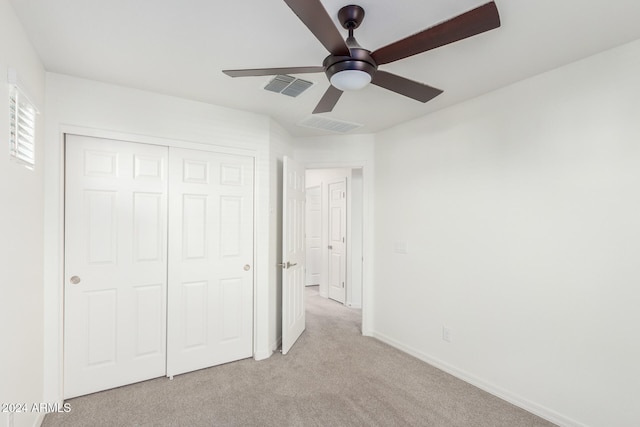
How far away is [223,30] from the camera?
177 cm

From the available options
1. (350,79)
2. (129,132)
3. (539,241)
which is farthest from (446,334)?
(129,132)

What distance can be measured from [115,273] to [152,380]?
3.23 ft

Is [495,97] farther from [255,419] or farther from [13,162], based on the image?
[13,162]

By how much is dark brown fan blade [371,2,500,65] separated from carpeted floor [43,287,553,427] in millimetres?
2316

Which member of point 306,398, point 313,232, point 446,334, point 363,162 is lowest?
point 306,398

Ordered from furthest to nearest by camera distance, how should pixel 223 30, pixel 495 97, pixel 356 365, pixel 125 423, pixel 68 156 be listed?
pixel 356 365
pixel 495 97
pixel 68 156
pixel 125 423
pixel 223 30

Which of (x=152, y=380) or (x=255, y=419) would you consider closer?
(x=255, y=419)

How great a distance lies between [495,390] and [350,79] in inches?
104

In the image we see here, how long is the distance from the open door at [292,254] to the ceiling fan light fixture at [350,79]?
1.68 meters

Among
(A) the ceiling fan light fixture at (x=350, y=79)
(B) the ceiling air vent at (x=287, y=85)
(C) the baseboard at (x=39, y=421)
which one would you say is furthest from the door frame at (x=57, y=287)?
(A) the ceiling fan light fixture at (x=350, y=79)

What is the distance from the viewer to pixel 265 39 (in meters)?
1.85

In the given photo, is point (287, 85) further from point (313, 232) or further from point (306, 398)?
point (313, 232)

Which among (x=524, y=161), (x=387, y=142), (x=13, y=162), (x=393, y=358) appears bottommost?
(x=393, y=358)

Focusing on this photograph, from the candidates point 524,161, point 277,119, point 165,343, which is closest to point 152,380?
point 165,343
